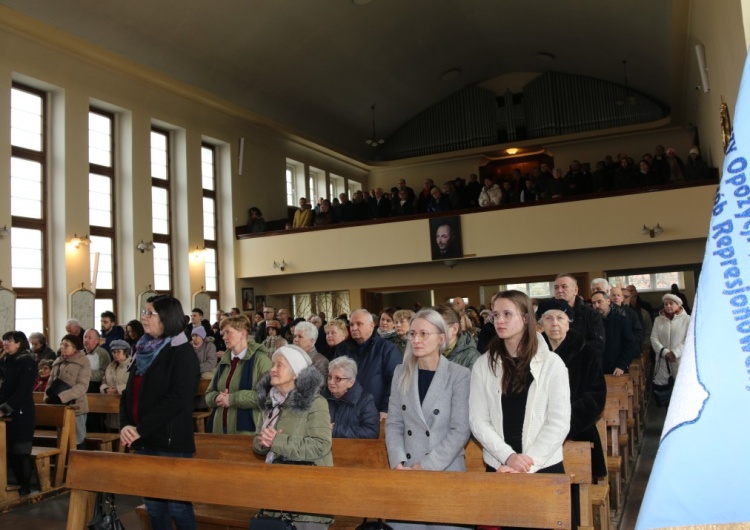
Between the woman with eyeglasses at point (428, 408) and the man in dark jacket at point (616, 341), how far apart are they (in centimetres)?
327

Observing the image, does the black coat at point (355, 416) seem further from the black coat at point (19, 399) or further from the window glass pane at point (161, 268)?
the window glass pane at point (161, 268)

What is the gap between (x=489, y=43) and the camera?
17438 millimetres

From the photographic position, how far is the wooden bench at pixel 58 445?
5840 millimetres

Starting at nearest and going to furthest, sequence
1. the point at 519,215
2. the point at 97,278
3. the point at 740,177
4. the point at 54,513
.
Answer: the point at 740,177 < the point at 54,513 < the point at 97,278 < the point at 519,215

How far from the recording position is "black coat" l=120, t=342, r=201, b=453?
11.0 feet

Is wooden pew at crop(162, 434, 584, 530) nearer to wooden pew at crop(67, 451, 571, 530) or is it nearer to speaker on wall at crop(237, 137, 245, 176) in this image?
wooden pew at crop(67, 451, 571, 530)

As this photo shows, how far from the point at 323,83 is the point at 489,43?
4.58m

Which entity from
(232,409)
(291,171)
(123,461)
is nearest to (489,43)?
(291,171)

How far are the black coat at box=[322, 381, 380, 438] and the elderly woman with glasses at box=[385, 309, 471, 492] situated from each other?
84 cm

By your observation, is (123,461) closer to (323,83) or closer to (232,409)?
(232,409)

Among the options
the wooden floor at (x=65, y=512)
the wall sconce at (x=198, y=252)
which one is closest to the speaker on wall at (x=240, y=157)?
the wall sconce at (x=198, y=252)

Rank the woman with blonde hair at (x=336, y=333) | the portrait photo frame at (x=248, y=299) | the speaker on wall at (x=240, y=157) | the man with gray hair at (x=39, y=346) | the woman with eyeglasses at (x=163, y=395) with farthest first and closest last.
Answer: the speaker on wall at (x=240, y=157) → the portrait photo frame at (x=248, y=299) → the man with gray hair at (x=39, y=346) → the woman with blonde hair at (x=336, y=333) → the woman with eyeglasses at (x=163, y=395)

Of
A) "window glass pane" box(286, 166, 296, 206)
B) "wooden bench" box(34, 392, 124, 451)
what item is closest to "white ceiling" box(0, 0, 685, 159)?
"window glass pane" box(286, 166, 296, 206)

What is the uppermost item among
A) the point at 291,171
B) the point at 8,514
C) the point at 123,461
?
the point at 291,171
